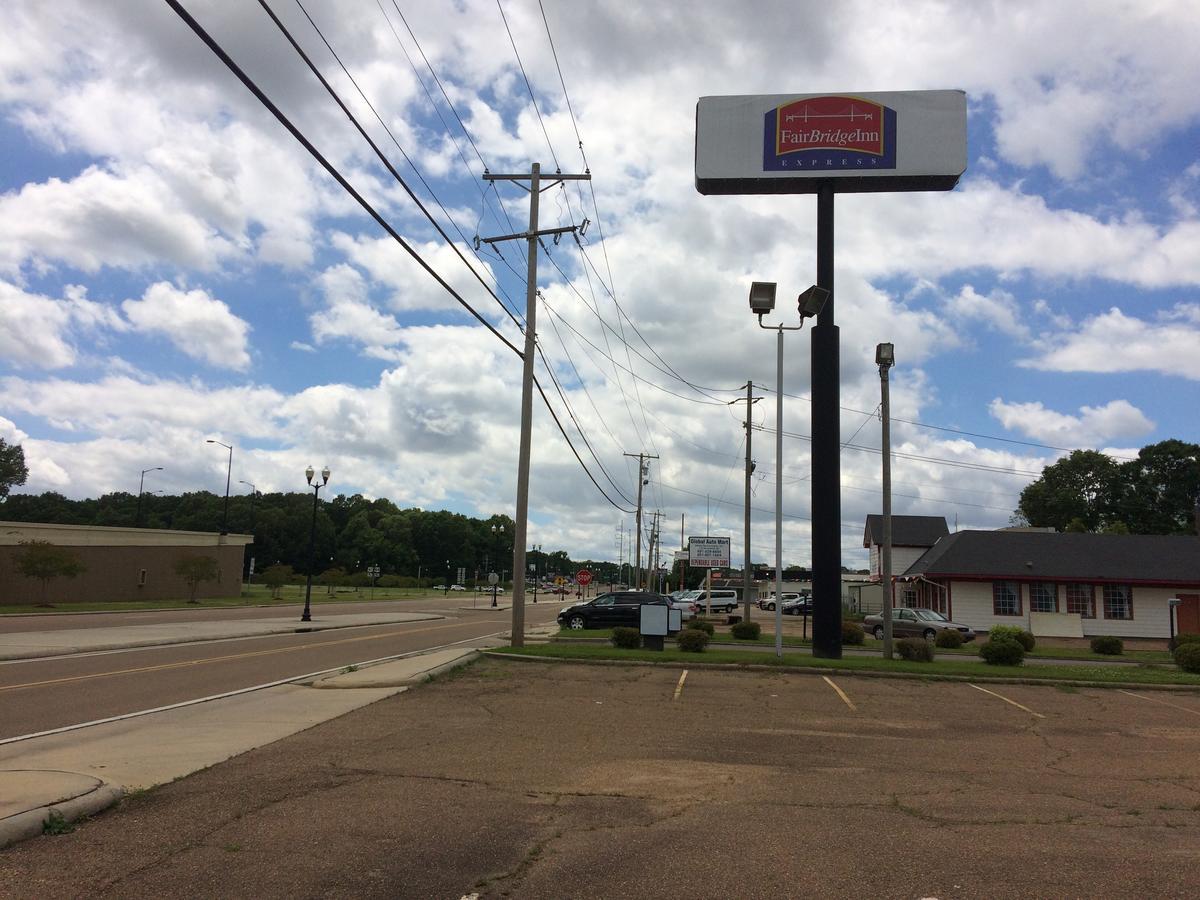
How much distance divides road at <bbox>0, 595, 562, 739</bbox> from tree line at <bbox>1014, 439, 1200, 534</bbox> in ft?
284

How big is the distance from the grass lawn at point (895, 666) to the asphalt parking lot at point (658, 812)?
4.79 metres

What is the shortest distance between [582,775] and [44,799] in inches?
186

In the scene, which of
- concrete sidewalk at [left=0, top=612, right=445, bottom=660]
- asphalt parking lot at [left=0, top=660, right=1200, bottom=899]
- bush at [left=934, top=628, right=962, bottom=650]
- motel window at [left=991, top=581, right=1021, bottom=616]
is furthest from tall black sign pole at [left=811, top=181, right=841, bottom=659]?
motel window at [left=991, top=581, right=1021, bottom=616]

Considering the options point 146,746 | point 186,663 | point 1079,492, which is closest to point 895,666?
point 146,746

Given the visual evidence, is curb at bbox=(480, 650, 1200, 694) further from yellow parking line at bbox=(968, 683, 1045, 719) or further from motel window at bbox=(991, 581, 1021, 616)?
motel window at bbox=(991, 581, 1021, 616)

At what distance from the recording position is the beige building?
46500 mm

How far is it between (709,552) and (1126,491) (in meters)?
67.5

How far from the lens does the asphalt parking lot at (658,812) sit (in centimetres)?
578

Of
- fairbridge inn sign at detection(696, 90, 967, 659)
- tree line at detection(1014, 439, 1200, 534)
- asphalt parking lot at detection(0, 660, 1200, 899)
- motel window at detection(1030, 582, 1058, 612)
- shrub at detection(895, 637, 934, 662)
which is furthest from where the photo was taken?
tree line at detection(1014, 439, 1200, 534)

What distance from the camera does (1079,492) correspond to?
9744cm

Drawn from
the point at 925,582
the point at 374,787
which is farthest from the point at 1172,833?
the point at 925,582

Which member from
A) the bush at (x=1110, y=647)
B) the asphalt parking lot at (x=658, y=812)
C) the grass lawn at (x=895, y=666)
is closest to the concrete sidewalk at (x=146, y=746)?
the asphalt parking lot at (x=658, y=812)

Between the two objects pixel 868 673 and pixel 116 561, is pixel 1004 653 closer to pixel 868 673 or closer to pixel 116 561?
pixel 868 673

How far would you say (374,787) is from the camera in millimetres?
8219
